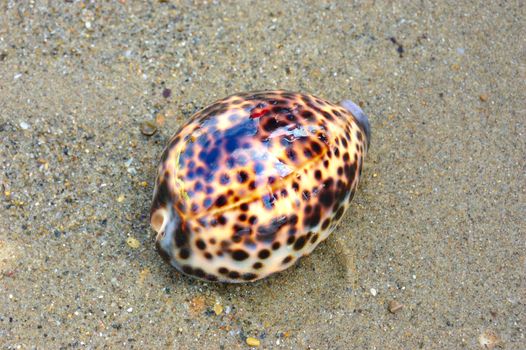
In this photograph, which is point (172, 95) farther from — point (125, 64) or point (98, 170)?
point (98, 170)

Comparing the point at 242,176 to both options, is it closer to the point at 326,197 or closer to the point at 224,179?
the point at 224,179

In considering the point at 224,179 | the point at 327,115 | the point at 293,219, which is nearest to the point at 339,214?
the point at 293,219

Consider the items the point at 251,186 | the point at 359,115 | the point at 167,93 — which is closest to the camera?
the point at 251,186

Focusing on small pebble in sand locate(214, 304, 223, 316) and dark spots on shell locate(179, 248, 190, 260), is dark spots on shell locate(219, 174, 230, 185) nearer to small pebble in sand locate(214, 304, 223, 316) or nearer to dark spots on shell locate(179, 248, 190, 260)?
dark spots on shell locate(179, 248, 190, 260)

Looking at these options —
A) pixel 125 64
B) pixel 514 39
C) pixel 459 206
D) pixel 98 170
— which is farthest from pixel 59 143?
pixel 514 39

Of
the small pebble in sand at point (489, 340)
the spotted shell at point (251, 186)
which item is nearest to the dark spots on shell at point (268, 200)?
the spotted shell at point (251, 186)

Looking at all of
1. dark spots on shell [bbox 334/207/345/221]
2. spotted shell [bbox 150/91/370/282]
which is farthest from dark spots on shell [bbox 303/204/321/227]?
dark spots on shell [bbox 334/207/345/221]
